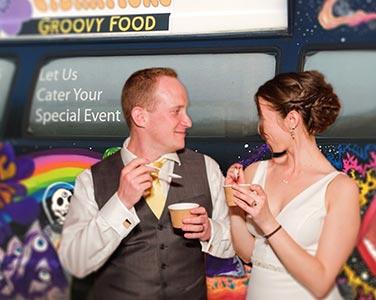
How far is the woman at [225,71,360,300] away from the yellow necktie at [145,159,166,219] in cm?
30

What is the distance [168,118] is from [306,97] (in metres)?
0.62

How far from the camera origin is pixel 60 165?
9.99ft

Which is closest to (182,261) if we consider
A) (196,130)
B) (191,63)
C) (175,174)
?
(175,174)

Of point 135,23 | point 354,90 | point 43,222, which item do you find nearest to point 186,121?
point 135,23

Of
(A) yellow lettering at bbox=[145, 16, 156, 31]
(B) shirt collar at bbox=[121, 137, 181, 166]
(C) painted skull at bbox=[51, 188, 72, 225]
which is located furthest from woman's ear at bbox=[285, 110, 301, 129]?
(C) painted skull at bbox=[51, 188, 72, 225]

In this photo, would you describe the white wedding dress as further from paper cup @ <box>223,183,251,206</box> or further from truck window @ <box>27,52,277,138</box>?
truck window @ <box>27,52,277,138</box>

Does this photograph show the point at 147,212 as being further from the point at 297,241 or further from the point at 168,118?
the point at 297,241

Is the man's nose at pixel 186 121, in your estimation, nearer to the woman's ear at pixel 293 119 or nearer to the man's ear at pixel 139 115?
the man's ear at pixel 139 115

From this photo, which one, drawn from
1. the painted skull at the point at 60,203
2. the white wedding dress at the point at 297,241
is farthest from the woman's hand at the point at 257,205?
the painted skull at the point at 60,203

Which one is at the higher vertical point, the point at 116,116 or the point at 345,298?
the point at 116,116

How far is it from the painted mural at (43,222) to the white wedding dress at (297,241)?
216 millimetres

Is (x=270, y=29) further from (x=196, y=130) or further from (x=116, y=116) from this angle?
(x=116, y=116)

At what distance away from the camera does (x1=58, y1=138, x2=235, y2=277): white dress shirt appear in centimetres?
267

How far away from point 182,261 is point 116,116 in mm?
750
